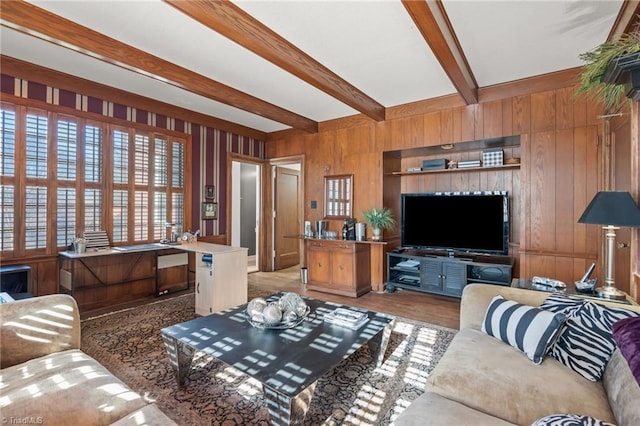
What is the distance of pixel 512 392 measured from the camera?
1388 mm

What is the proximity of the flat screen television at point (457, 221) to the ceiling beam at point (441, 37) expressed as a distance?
1.47 meters

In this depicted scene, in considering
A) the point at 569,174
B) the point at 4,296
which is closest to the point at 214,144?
the point at 4,296

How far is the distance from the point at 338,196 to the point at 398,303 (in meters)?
2.00

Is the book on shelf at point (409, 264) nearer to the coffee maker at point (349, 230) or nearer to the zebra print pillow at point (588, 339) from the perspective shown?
the coffee maker at point (349, 230)

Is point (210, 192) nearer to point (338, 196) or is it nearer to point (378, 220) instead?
point (338, 196)

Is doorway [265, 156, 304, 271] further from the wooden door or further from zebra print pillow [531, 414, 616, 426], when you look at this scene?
zebra print pillow [531, 414, 616, 426]

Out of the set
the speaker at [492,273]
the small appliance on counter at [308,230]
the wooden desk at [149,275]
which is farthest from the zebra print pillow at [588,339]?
the small appliance on counter at [308,230]

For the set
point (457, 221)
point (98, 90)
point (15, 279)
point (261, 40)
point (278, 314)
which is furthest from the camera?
point (457, 221)

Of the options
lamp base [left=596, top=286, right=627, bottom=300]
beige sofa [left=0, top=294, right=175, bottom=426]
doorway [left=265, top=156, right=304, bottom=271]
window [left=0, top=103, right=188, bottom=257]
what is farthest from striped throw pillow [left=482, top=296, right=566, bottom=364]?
window [left=0, top=103, right=188, bottom=257]

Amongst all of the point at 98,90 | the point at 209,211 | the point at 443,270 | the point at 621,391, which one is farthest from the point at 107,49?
the point at 443,270

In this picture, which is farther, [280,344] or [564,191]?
[564,191]

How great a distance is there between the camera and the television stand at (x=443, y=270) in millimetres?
3875

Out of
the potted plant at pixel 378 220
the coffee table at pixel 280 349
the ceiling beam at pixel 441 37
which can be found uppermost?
the ceiling beam at pixel 441 37

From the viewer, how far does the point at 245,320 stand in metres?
2.32
